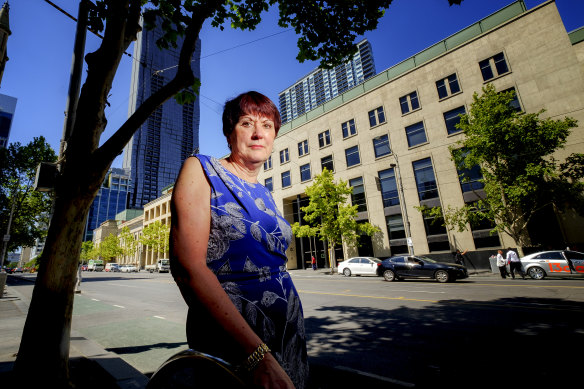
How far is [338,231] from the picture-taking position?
2434 centimetres

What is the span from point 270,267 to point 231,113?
3.04 ft

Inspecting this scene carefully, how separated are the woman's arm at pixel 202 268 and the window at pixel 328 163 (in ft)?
96.0

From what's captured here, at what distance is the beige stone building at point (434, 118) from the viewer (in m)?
19.0

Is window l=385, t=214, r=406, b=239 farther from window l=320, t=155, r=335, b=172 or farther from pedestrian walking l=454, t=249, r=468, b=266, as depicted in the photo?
window l=320, t=155, r=335, b=172

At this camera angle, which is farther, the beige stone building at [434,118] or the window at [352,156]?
the window at [352,156]

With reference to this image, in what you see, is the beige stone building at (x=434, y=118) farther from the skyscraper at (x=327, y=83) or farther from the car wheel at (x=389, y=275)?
the skyscraper at (x=327, y=83)

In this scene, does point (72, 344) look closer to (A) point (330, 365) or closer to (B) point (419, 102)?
(A) point (330, 365)

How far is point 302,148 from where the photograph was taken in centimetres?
3334

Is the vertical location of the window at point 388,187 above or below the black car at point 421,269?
above

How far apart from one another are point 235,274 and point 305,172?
31.6m

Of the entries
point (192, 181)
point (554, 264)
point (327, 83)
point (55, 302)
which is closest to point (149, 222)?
point (55, 302)

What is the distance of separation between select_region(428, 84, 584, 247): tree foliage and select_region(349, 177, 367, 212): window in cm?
1051

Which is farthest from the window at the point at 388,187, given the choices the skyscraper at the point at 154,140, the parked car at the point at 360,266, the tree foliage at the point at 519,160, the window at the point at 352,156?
the skyscraper at the point at 154,140

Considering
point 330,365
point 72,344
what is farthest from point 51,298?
point 330,365
